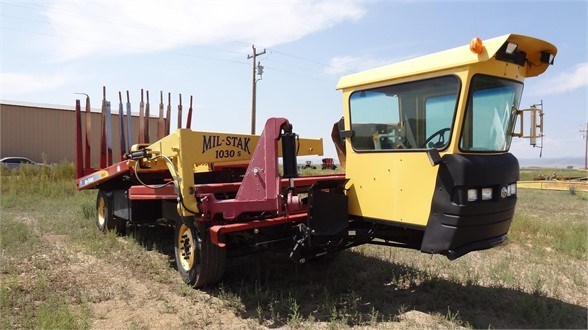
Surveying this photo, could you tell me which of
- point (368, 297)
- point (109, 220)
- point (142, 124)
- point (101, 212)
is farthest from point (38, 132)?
point (368, 297)

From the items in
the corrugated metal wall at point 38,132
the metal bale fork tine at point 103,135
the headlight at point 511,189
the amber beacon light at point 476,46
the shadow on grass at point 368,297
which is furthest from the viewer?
the corrugated metal wall at point 38,132

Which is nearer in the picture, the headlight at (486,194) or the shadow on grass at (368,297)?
the headlight at (486,194)

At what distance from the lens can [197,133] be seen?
4.78 meters

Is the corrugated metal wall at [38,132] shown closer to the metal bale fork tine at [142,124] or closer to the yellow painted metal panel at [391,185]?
the metal bale fork tine at [142,124]

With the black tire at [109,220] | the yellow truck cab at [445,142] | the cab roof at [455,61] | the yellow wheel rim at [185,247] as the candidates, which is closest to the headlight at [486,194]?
the yellow truck cab at [445,142]

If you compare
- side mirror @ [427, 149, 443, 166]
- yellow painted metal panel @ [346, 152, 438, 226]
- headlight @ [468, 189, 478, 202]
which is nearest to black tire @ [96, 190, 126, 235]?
yellow painted metal panel @ [346, 152, 438, 226]

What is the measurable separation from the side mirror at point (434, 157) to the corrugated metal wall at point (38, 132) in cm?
2201

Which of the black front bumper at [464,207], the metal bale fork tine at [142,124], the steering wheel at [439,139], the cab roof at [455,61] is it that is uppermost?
the cab roof at [455,61]

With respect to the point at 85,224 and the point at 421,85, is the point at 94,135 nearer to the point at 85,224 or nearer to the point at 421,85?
the point at 85,224

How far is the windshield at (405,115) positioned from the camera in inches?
156

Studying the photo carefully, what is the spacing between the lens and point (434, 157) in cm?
387

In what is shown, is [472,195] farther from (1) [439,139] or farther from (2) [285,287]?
(2) [285,287]

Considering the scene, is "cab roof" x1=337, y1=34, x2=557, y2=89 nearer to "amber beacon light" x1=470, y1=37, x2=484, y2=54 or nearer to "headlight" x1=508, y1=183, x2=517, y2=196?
"amber beacon light" x1=470, y1=37, x2=484, y2=54

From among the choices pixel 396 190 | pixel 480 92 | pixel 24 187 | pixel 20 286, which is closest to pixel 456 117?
pixel 480 92
